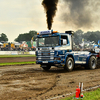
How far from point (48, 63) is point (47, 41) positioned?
163cm

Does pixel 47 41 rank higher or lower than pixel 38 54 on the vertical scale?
higher

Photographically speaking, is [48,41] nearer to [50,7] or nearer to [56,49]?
[56,49]

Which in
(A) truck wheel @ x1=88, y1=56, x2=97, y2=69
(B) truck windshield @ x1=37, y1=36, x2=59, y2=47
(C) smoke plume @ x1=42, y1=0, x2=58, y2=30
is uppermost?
(C) smoke plume @ x1=42, y1=0, x2=58, y2=30

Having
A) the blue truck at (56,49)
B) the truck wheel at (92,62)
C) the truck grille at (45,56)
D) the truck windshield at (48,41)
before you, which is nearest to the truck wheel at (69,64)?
the blue truck at (56,49)

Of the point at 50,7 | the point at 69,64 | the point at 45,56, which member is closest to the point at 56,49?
the point at 45,56

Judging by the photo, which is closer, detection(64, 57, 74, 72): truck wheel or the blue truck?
the blue truck

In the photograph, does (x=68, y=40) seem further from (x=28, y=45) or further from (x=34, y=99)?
(x=28, y=45)

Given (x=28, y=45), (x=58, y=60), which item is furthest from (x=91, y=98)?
(x=28, y=45)

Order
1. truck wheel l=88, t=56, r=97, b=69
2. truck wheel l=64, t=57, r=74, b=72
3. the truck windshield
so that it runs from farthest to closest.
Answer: truck wheel l=88, t=56, r=97, b=69
truck wheel l=64, t=57, r=74, b=72
the truck windshield

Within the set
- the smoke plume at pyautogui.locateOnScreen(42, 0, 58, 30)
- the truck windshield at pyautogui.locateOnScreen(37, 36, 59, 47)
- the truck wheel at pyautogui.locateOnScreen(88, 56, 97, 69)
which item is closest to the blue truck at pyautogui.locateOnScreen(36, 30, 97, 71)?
the truck windshield at pyautogui.locateOnScreen(37, 36, 59, 47)

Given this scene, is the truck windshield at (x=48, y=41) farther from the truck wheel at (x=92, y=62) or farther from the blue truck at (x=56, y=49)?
the truck wheel at (x=92, y=62)

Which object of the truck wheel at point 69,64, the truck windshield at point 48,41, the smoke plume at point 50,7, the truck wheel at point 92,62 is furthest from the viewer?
the smoke plume at point 50,7

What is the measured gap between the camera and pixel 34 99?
19.7ft

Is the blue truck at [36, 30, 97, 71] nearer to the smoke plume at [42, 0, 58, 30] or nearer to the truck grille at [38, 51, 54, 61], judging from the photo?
the truck grille at [38, 51, 54, 61]
